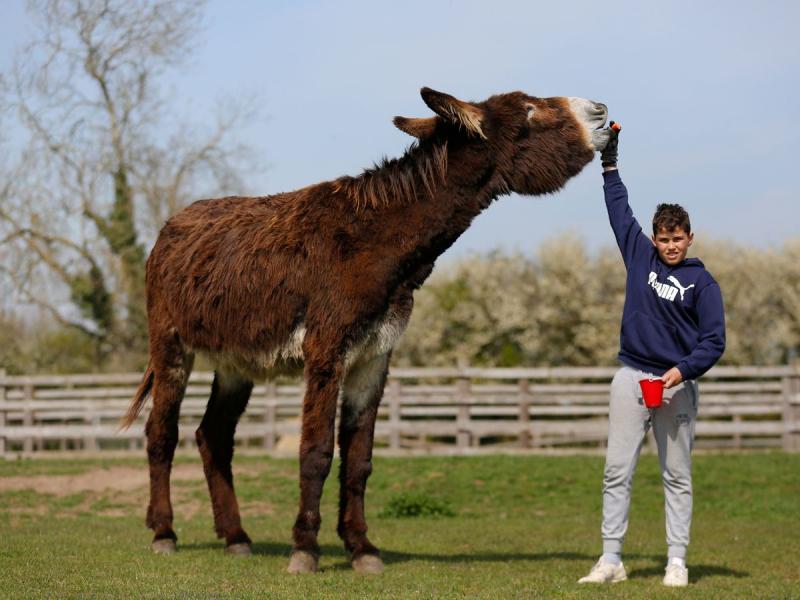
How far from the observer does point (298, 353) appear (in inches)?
280

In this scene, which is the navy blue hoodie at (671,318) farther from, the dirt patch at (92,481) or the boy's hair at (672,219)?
the dirt patch at (92,481)

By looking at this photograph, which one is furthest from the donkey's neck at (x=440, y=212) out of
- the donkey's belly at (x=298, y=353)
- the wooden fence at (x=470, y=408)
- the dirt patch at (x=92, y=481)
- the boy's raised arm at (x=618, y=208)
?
the wooden fence at (x=470, y=408)

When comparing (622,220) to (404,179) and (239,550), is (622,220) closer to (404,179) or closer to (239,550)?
(404,179)

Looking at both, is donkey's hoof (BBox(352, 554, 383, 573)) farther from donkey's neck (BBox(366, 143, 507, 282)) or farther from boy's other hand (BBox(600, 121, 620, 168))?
boy's other hand (BBox(600, 121, 620, 168))

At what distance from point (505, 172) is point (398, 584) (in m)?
2.81

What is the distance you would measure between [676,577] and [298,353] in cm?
285

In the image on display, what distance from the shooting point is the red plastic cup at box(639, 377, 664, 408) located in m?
6.18

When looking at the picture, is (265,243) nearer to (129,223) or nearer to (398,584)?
(398,584)

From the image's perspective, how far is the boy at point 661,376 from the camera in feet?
21.0

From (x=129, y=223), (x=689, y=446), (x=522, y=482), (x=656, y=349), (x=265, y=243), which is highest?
(x=129, y=223)

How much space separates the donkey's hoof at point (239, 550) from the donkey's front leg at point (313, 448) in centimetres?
110

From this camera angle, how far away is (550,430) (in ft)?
65.5

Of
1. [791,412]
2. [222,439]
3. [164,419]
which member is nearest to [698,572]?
[222,439]

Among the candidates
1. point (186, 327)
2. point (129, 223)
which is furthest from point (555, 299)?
point (186, 327)
